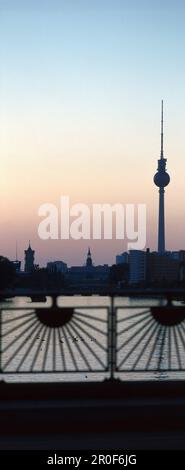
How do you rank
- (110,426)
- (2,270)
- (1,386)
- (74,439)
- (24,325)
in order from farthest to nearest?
(2,270) < (24,325) < (1,386) < (110,426) < (74,439)

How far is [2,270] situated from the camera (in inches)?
6225

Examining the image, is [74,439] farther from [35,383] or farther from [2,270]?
[2,270]

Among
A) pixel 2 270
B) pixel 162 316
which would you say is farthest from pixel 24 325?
pixel 2 270

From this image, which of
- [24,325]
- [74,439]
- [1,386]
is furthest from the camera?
[24,325]
